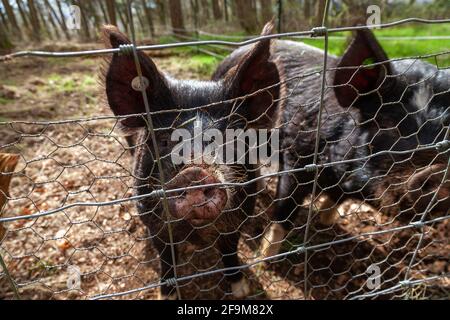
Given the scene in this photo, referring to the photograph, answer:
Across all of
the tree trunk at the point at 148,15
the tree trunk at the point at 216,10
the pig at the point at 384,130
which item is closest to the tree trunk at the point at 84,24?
the tree trunk at the point at 148,15

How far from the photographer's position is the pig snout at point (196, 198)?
1.58m

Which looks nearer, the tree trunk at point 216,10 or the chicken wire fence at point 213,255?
the chicken wire fence at point 213,255

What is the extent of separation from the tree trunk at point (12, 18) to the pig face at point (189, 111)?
9.15m

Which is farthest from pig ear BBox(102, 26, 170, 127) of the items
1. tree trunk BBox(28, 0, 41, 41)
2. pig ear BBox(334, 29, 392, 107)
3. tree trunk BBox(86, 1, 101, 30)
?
tree trunk BBox(28, 0, 41, 41)

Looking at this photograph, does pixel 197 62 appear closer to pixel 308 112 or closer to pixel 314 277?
pixel 308 112

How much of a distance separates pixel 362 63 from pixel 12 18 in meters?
10.8

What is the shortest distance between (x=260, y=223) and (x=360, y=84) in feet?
4.88

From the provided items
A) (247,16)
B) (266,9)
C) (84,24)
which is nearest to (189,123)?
(266,9)

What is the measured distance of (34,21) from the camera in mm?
9438

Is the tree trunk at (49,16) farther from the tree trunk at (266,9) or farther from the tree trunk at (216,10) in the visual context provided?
the tree trunk at (266,9)

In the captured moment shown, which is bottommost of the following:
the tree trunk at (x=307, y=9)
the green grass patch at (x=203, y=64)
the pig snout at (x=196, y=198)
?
the green grass patch at (x=203, y=64)

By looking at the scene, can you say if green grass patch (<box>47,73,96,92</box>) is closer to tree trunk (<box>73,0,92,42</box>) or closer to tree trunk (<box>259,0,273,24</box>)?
tree trunk (<box>73,0,92,42</box>)

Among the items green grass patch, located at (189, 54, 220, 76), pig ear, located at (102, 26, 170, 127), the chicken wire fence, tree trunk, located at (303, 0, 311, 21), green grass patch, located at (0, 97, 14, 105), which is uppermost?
pig ear, located at (102, 26, 170, 127)

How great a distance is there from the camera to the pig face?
63.1 inches
